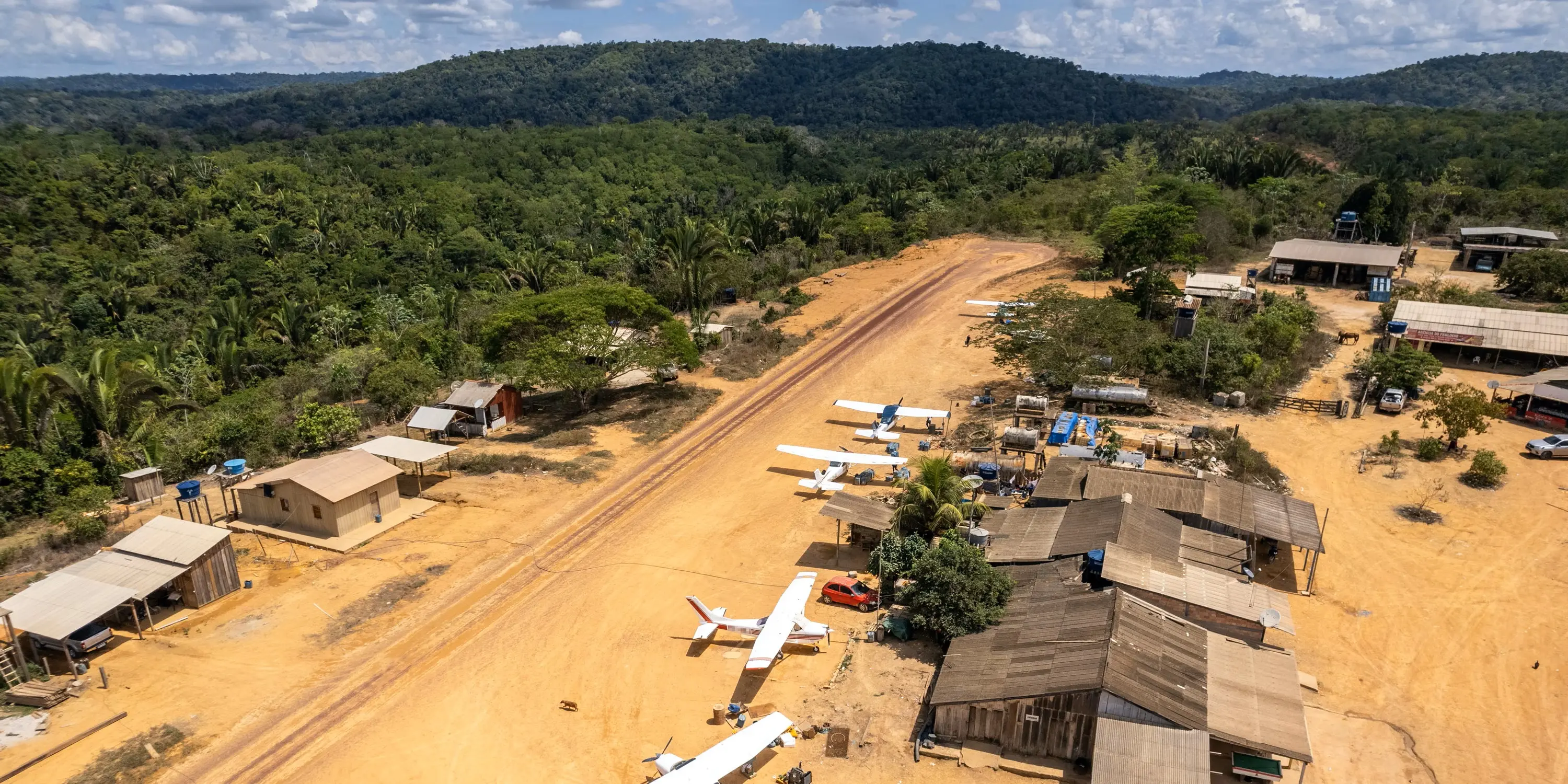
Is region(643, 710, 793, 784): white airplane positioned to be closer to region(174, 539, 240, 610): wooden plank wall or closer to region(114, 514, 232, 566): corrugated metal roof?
region(174, 539, 240, 610): wooden plank wall

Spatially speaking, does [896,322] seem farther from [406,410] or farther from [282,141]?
[282,141]

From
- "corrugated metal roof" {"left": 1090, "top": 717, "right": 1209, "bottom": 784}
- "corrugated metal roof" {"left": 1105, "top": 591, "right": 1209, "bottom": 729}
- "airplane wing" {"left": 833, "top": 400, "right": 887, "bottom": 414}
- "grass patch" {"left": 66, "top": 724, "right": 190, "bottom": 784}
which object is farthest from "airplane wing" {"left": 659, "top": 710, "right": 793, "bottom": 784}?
"airplane wing" {"left": 833, "top": 400, "right": 887, "bottom": 414}

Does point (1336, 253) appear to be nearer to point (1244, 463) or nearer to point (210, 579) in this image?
point (1244, 463)

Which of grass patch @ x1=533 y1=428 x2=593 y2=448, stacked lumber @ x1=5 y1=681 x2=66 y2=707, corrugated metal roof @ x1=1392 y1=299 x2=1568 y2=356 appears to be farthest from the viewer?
corrugated metal roof @ x1=1392 y1=299 x2=1568 y2=356

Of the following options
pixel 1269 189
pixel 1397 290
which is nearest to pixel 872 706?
pixel 1397 290

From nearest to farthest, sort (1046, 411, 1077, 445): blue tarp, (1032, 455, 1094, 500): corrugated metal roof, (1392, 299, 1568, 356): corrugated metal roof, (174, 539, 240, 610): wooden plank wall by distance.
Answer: (174, 539, 240, 610): wooden plank wall, (1032, 455, 1094, 500): corrugated metal roof, (1046, 411, 1077, 445): blue tarp, (1392, 299, 1568, 356): corrugated metal roof

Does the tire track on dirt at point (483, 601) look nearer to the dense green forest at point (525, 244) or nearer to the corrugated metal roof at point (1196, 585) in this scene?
the dense green forest at point (525, 244)
